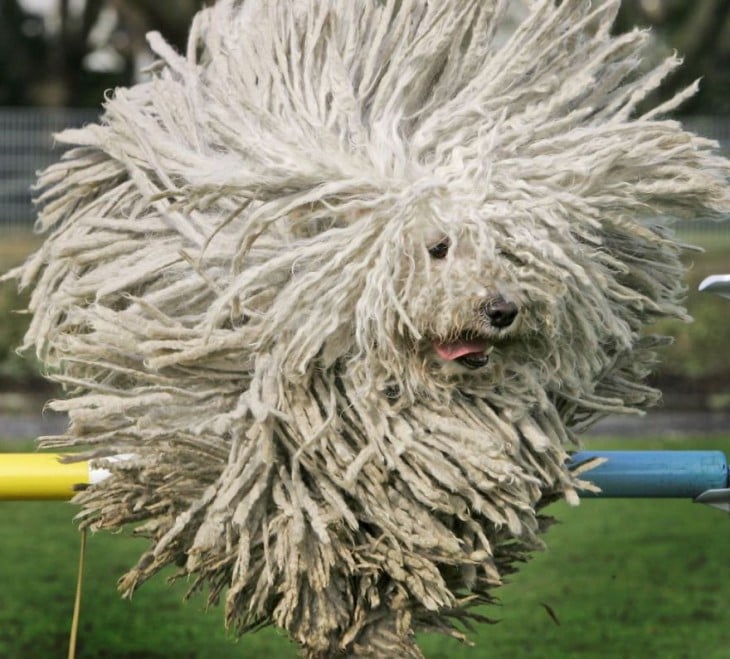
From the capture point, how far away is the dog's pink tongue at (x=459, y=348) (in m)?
3.29

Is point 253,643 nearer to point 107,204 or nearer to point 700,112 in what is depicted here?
point 107,204

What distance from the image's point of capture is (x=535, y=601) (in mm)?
5273

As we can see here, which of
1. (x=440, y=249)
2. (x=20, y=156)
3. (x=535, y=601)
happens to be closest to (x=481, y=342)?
(x=440, y=249)

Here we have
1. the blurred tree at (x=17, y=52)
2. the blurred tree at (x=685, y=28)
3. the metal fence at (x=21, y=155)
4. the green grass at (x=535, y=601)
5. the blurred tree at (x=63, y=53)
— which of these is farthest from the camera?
the blurred tree at (x=17, y=52)

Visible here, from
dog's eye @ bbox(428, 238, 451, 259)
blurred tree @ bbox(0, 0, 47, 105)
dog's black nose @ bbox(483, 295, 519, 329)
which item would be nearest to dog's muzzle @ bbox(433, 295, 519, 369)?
dog's black nose @ bbox(483, 295, 519, 329)

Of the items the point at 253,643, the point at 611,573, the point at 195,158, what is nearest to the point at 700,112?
the point at 611,573

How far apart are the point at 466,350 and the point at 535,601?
2.17 metres

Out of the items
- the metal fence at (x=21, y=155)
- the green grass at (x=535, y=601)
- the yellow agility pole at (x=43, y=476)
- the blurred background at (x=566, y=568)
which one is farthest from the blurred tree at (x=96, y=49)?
the yellow agility pole at (x=43, y=476)

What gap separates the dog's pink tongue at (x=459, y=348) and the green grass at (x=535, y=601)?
139 centimetres

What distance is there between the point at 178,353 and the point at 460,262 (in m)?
0.63

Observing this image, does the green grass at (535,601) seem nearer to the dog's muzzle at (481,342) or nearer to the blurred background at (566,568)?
the blurred background at (566,568)

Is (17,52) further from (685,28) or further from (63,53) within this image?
(685,28)

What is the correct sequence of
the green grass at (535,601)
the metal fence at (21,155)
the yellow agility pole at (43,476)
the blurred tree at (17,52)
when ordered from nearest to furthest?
the yellow agility pole at (43,476) < the green grass at (535,601) < the metal fence at (21,155) < the blurred tree at (17,52)

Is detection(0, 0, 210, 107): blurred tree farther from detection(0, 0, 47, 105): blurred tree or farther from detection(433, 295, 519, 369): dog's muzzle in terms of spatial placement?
A: detection(433, 295, 519, 369): dog's muzzle
